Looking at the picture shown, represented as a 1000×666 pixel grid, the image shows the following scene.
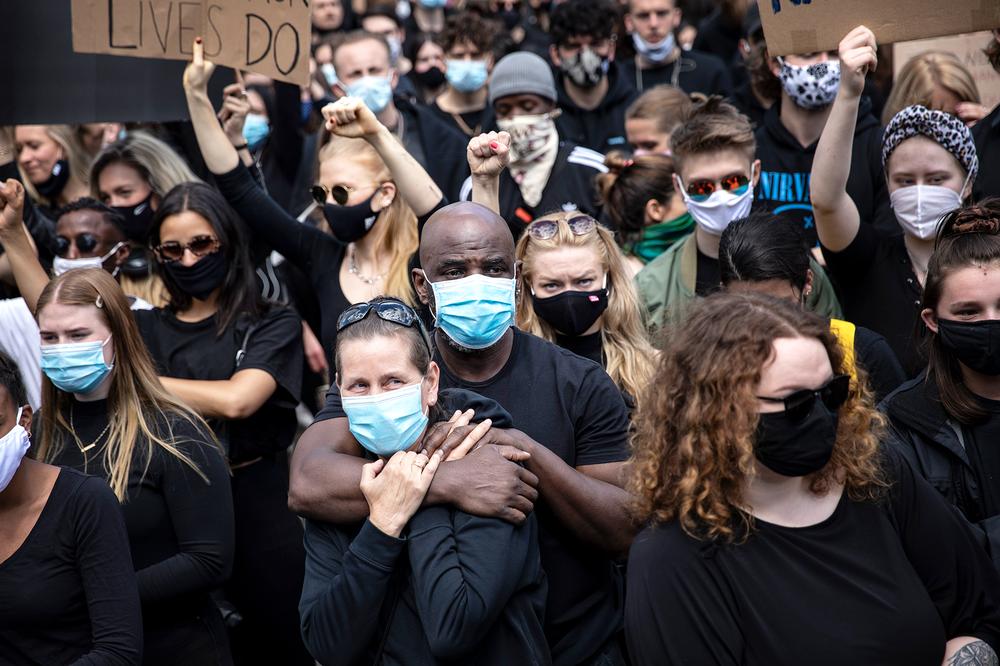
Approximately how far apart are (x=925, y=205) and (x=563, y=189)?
2112 mm

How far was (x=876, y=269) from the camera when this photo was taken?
4.80m

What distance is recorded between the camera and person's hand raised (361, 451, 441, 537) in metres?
2.97

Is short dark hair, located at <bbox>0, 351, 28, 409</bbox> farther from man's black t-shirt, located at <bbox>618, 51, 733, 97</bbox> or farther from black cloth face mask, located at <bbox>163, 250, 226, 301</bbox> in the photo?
man's black t-shirt, located at <bbox>618, 51, 733, 97</bbox>

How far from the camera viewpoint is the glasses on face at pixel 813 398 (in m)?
2.72

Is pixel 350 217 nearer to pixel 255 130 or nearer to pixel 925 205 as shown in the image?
pixel 925 205

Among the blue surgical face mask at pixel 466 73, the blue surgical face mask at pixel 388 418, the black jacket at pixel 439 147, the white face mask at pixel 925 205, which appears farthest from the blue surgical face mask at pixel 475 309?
the blue surgical face mask at pixel 466 73

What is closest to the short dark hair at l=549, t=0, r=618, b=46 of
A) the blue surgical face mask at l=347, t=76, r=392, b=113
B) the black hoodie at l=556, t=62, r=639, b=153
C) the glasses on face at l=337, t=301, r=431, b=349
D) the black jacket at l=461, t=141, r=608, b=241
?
the black hoodie at l=556, t=62, r=639, b=153

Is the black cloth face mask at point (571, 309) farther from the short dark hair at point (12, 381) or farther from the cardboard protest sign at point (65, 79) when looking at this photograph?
the cardboard protest sign at point (65, 79)

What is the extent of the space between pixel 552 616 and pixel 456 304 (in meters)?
0.96

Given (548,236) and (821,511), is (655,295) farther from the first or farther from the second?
(821,511)

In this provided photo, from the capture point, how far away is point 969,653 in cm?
275

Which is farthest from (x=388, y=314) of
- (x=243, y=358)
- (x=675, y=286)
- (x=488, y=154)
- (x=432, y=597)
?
(x=675, y=286)

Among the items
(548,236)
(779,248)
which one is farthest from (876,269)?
(548,236)

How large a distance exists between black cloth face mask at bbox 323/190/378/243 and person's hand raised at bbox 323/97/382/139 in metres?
0.83
